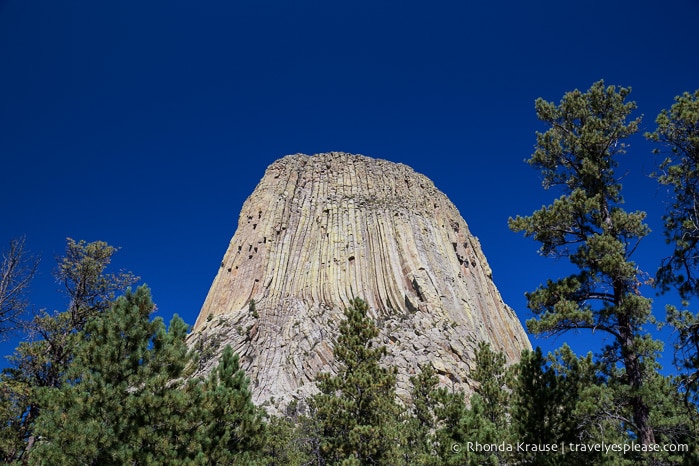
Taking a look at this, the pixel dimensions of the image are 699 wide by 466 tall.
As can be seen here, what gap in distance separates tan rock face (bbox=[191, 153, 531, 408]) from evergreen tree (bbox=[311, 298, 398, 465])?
2168cm

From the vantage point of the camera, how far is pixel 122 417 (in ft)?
31.7

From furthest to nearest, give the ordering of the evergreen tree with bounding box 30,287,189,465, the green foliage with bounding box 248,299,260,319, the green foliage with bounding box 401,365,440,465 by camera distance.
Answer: the green foliage with bounding box 248,299,260,319
the green foliage with bounding box 401,365,440,465
the evergreen tree with bounding box 30,287,189,465

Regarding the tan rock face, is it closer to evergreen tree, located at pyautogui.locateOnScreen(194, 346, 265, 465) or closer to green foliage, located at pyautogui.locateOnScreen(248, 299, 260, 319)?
green foliage, located at pyautogui.locateOnScreen(248, 299, 260, 319)

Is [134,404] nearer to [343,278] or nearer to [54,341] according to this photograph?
[54,341]

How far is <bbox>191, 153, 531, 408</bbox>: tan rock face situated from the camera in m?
44.0

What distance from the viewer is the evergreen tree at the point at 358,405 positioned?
15.2m

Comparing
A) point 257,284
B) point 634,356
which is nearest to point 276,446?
point 634,356

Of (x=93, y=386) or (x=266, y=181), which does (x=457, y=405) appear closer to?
(x=93, y=386)

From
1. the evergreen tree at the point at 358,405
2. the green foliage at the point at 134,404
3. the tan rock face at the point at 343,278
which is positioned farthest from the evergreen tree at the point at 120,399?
the tan rock face at the point at 343,278

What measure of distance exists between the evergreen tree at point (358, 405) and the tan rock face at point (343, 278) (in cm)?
2168

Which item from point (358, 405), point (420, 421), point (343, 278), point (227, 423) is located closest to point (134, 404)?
point (227, 423)

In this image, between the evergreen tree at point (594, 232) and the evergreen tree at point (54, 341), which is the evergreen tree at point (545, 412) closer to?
the evergreen tree at point (594, 232)

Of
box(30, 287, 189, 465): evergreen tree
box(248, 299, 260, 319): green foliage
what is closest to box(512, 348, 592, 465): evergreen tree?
box(30, 287, 189, 465): evergreen tree

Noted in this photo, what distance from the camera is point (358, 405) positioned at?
1627 cm
